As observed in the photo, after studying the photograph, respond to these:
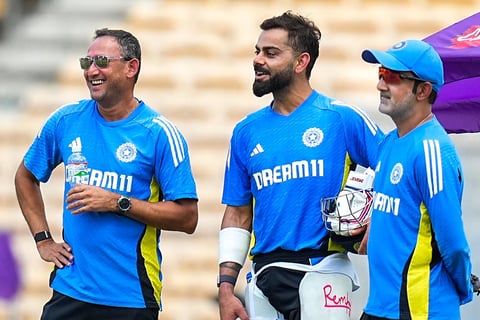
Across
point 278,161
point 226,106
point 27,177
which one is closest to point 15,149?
point 226,106

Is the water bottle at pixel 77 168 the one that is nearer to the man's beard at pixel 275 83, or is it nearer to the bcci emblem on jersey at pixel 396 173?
the man's beard at pixel 275 83

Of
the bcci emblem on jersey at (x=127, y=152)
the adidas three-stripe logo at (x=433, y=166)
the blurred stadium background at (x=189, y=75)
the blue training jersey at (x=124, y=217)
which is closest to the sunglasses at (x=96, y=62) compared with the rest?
the blue training jersey at (x=124, y=217)

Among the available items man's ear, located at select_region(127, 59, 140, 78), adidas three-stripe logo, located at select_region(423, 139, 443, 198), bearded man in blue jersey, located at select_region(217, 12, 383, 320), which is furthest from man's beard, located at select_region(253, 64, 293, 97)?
adidas three-stripe logo, located at select_region(423, 139, 443, 198)

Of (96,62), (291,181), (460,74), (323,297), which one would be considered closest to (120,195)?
(96,62)

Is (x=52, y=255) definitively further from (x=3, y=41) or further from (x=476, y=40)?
(x=3, y=41)

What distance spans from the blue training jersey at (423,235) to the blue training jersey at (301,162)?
0.60 m

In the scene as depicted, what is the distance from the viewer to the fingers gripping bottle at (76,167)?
5.87 m

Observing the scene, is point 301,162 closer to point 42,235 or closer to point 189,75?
point 42,235

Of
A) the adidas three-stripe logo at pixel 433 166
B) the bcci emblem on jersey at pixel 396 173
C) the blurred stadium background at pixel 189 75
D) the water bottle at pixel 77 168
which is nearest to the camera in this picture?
the adidas three-stripe logo at pixel 433 166

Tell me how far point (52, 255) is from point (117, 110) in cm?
71

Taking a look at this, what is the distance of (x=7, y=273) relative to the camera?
31.3 ft

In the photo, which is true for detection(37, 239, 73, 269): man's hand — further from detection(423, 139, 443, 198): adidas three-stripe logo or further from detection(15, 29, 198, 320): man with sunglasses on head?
detection(423, 139, 443, 198): adidas three-stripe logo

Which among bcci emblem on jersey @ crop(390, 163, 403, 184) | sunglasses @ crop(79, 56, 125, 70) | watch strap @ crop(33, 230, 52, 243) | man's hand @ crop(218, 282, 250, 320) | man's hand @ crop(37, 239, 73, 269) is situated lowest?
man's hand @ crop(218, 282, 250, 320)

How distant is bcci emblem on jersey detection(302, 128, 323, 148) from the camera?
573cm
